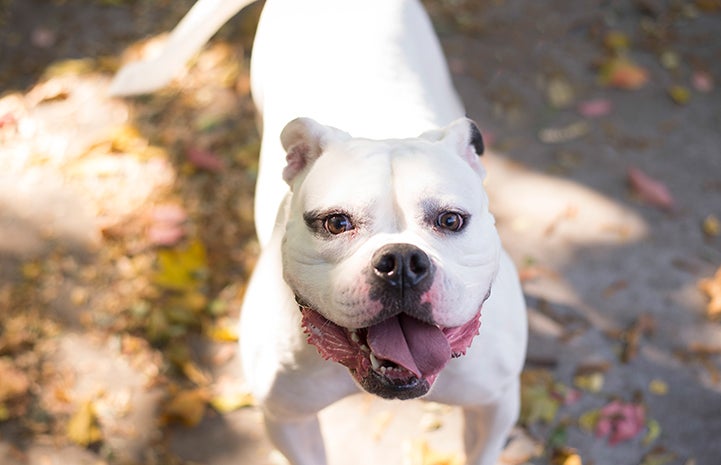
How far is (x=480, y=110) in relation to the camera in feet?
13.7

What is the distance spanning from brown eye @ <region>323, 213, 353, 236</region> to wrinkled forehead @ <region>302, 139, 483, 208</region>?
0.12 feet

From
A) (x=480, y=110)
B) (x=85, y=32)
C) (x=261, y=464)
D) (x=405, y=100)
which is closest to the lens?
(x=405, y=100)

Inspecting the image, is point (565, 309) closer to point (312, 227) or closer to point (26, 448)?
point (312, 227)

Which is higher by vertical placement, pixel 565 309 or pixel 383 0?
pixel 383 0

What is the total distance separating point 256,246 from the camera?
3643mm

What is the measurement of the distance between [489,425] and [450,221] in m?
0.92

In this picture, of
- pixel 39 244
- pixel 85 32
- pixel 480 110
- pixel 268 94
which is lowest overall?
pixel 480 110

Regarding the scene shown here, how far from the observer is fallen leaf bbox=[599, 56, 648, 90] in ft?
14.1

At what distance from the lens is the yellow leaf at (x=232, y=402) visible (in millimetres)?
3197

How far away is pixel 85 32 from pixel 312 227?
329 cm

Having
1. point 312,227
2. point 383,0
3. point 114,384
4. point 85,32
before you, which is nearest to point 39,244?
point 114,384

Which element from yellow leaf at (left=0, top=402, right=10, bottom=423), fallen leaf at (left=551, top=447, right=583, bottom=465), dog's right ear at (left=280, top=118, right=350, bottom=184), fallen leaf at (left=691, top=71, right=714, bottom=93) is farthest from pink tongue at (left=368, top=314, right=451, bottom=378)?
fallen leaf at (left=691, top=71, right=714, bottom=93)

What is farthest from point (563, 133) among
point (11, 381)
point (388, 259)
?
point (11, 381)

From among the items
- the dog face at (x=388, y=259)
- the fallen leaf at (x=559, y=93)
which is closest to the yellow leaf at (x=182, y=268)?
the dog face at (x=388, y=259)
